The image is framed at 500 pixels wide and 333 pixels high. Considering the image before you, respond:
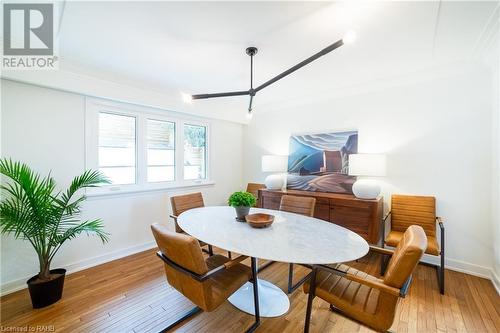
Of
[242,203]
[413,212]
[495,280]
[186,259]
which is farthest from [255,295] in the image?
[495,280]

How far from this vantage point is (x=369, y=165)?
2.74 meters

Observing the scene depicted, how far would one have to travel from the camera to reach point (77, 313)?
1.89 m

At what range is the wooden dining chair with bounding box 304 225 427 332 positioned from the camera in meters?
1.18

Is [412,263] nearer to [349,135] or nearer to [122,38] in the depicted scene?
[349,135]

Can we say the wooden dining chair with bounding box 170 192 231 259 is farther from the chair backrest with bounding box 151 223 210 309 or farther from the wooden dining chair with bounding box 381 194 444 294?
the wooden dining chair with bounding box 381 194 444 294

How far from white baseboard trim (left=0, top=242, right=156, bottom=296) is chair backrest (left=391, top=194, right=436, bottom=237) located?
362 centimetres

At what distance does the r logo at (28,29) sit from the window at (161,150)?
4.75ft

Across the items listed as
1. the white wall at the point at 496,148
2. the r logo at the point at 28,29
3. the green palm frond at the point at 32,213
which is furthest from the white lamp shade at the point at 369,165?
the r logo at the point at 28,29

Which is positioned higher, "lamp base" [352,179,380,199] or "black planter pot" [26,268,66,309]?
"lamp base" [352,179,380,199]

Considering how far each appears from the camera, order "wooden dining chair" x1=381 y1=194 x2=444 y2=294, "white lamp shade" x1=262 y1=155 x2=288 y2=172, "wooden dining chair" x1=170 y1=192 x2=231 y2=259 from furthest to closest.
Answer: "white lamp shade" x1=262 y1=155 x2=288 y2=172, "wooden dining chair" x1=170 y1=192 x2=231 y2=259, "wooden dining chair" x1=381 y1=194 x2=444 y2=294

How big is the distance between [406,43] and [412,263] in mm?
2093

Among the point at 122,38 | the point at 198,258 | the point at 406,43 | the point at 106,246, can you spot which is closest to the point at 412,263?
the point at 198,258

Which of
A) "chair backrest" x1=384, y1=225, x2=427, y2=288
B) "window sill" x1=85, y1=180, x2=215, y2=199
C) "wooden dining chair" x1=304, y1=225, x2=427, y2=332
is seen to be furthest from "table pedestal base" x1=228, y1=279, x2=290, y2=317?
"window sill" x1=85, y1=180, x2=215, y2=199

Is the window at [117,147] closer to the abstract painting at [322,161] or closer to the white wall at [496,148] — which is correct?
the abstract painting at [322,161]
